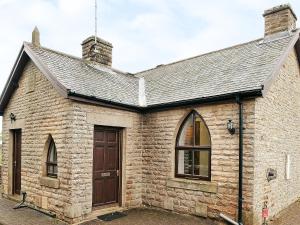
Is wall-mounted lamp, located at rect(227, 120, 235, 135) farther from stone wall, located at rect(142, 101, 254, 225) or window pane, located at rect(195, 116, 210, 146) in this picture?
window pane, located at rect(195, 116, 210, 146)

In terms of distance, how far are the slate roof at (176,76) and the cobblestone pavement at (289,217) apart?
3.68 m

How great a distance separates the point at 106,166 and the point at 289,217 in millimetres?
5479

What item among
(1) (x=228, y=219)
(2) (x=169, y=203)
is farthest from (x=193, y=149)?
(1) (x=228, y=219)

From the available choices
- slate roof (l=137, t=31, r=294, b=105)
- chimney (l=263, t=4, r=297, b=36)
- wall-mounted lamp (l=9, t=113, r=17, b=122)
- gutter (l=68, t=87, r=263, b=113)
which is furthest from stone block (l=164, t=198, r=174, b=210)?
chimney (l=263, t=4, r=297, b=36)

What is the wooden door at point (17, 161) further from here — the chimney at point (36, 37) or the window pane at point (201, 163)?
the window pane at point (201, 163)

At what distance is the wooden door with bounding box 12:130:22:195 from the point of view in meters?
9.81

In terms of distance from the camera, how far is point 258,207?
21.9 feet

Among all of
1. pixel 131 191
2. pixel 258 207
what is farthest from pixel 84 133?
pixel 258 207

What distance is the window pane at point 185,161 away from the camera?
7.89 m

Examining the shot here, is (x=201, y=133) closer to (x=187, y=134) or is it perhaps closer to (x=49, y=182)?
(x=187, y=134)

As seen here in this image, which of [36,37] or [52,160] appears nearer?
[52,160]

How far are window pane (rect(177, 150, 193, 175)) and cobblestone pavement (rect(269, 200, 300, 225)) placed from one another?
256 centimetres

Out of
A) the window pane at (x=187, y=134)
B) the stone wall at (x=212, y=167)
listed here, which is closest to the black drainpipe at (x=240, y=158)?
the stone wall at (x=212, y=167)

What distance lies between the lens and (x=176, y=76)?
32.9 feet
